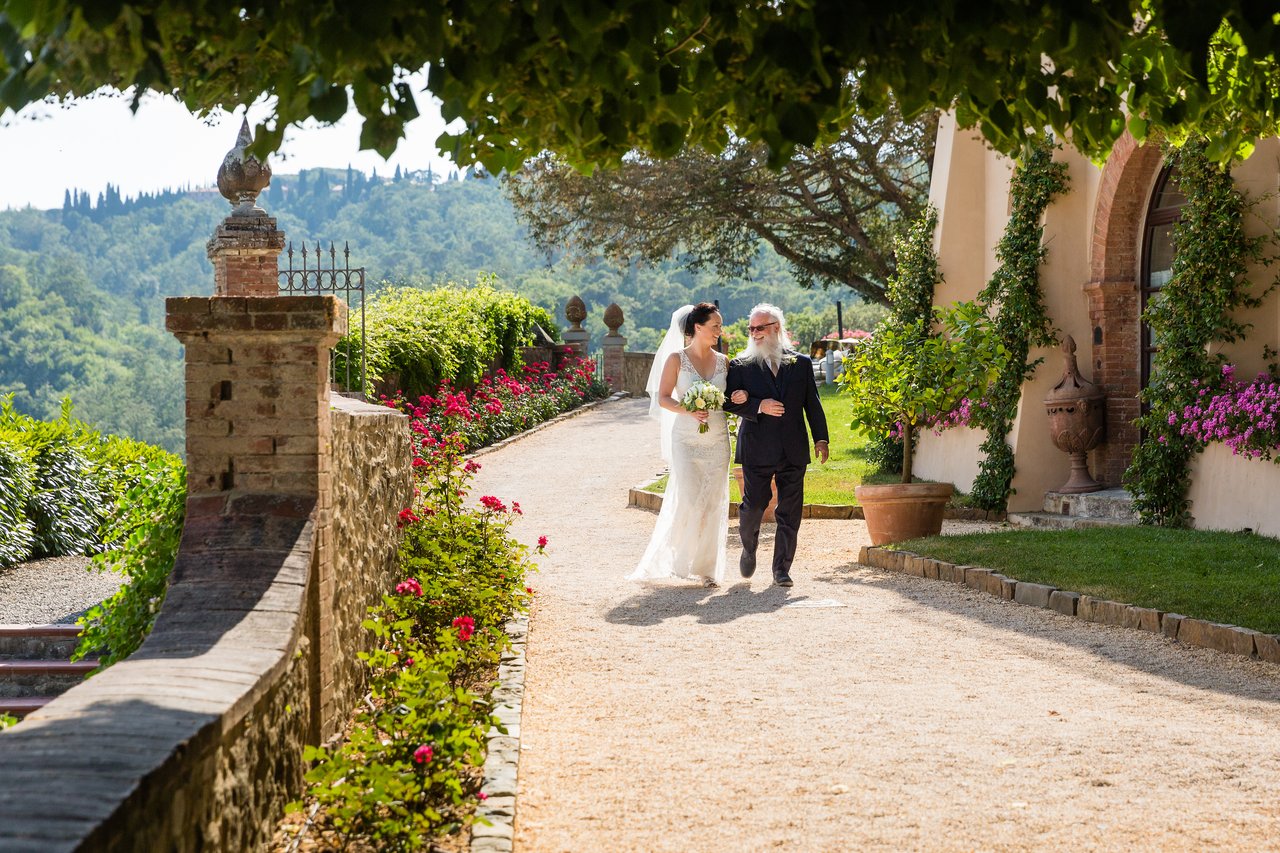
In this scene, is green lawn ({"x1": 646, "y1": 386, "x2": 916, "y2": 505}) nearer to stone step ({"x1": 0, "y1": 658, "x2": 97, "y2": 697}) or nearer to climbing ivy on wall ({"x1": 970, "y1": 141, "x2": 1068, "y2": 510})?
climbing ivy on wall ({"x1": 970, "y1": 141, "x2": 1068, "y2": 510})

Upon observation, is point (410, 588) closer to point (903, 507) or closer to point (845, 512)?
point (903, 507)

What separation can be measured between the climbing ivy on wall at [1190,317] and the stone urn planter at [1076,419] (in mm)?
1197

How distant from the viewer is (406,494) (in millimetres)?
6965

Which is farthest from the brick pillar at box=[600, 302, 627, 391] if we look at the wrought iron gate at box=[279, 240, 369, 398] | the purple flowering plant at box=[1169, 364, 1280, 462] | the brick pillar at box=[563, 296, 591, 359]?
the purple flowering plant at box=[1169, 364, 1280, 462]

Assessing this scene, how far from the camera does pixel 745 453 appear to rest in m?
9.10

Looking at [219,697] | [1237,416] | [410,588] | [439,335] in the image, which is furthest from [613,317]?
[219,697]

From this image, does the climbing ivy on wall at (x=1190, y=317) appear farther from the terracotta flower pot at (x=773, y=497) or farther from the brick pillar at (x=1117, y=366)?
the terracotta flower pot at (x=773, y=497)

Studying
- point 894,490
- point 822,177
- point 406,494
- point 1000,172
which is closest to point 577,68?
point 406,494

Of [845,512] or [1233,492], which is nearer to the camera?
[1233,492]

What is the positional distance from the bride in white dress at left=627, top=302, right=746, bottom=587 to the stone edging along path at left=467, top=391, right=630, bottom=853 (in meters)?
2.28

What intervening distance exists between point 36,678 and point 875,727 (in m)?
5.10

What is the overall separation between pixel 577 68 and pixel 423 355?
1555 centimetres

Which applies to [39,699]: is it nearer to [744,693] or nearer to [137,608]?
[137,608]

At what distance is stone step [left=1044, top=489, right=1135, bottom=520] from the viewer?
11.6 meters
